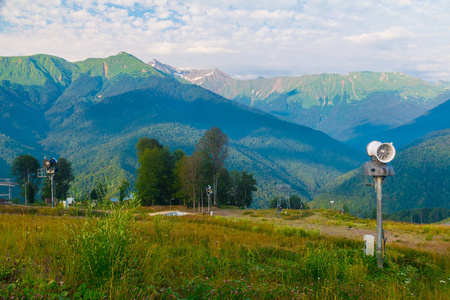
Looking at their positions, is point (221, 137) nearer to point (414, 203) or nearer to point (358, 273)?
point (358, 273)

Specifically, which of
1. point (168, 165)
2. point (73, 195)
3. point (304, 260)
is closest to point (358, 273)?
point (304, 260)

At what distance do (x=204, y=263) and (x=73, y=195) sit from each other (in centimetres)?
314

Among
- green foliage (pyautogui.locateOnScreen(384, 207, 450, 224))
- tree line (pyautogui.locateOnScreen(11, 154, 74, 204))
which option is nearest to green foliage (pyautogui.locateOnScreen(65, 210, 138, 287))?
tree line (pyautogui.locateOnScreen(11, 154, 74, 204))

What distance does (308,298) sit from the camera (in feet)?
18.0

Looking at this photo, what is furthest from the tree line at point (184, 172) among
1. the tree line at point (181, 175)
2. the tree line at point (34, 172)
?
the tree line at point (34, 172)

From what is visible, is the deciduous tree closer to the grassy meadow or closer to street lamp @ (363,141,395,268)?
street lamp @ (363,141,395,268)

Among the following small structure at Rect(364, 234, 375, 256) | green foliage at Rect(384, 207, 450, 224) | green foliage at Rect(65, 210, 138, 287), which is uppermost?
green foliage at Rect(65, 210, 138, 287)

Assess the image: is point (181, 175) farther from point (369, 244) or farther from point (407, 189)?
point (407, 189)

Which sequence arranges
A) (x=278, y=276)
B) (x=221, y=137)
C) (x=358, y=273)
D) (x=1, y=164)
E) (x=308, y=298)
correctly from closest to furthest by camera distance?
(x=308, y=298), (x=278, y=276), (x=358, y=273), (x=221, y=137), (x=1, y=164)

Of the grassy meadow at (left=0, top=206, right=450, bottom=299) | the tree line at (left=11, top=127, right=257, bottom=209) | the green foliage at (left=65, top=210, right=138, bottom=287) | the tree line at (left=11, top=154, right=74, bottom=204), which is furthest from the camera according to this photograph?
the tree line at (left=11, top=154, right=74, bottom=204)

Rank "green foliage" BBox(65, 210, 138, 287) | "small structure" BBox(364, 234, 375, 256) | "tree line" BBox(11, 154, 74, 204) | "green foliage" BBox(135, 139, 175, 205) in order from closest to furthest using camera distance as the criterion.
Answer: "green foliage" BBox(65, 210, 138, 287)
"small structure" BBox(364, 234, 375, 256)
"green foliage" BBox(135, 139, 175, 205)
"tree line" BBox(11, 154, 74, 204)

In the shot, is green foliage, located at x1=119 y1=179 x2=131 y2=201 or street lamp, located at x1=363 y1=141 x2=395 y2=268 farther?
street lamp, located at x1=363 y1=141 x2=395 y2=268

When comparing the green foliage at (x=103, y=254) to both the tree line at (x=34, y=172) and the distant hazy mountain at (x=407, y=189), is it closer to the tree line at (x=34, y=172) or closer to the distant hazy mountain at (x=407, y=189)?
the tree line at (x=34, y=172)

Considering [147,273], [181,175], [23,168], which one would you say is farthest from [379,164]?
[23,168]
